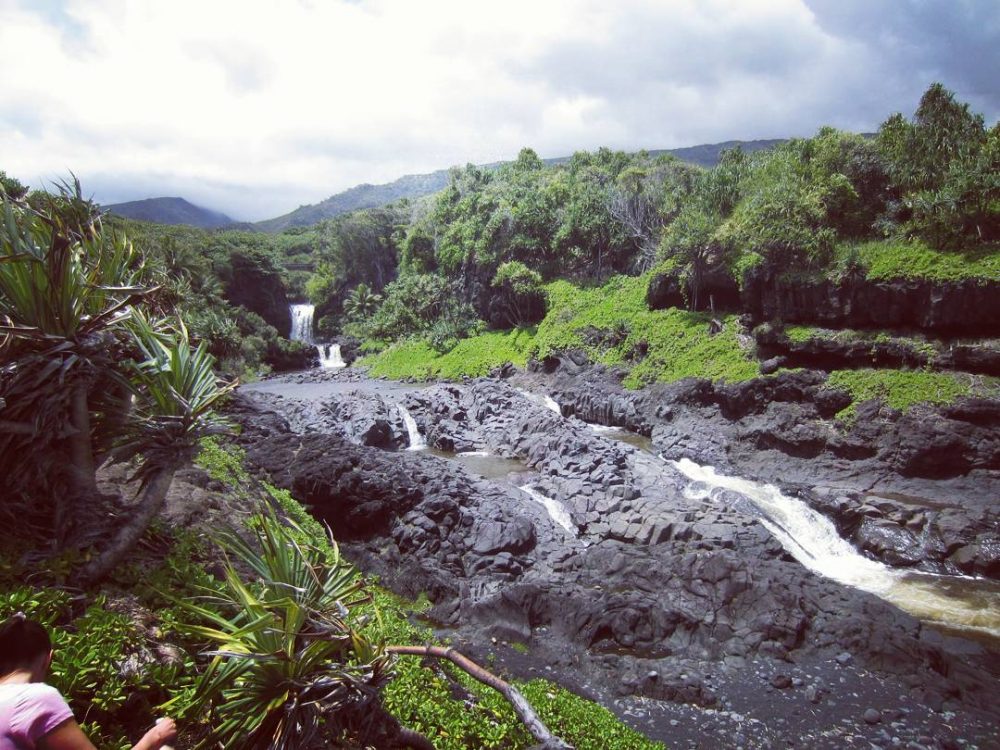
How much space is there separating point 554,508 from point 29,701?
49.6 feet

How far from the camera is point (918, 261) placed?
20.8 m

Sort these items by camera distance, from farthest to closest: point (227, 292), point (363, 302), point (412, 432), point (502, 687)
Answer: point (363, 302), point (227, 292), point (412, 432), point (502, 687)

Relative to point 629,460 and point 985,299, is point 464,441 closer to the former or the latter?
point 629,460

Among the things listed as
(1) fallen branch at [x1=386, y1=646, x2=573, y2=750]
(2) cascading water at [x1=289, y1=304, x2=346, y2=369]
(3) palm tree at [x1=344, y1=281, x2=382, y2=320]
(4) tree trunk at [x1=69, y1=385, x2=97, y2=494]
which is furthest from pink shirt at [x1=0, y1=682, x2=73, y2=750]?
(3) palm tree at [x1=344, y1=281, x2=382, y2=320]

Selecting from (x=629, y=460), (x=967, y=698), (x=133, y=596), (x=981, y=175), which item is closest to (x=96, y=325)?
(x=133, y=596)

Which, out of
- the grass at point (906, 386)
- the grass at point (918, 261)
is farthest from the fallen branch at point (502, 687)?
the grass at point (918, 261)

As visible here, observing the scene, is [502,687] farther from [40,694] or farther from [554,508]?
[554,508]

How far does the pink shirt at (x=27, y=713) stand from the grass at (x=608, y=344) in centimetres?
2538

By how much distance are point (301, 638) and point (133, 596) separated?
2.10 metres

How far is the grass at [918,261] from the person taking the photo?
19.1 metres

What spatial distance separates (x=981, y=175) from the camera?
63.2 ft

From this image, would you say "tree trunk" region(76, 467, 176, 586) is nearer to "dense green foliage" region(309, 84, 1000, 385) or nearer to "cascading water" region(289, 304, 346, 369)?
"dense green foliage" region(309, 84, 1000, 385)

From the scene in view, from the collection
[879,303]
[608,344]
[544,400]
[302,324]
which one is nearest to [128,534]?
[879,303]

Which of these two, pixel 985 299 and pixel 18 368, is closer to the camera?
pixel 18 368
